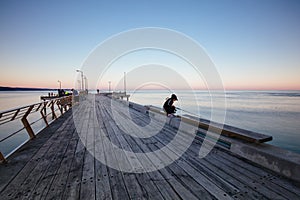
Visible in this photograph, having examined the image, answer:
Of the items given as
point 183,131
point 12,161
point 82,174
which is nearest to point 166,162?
point 82,174

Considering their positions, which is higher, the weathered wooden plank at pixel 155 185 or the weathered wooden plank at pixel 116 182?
the weathered wooden plank at pixel 155 185

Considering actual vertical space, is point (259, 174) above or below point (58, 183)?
above

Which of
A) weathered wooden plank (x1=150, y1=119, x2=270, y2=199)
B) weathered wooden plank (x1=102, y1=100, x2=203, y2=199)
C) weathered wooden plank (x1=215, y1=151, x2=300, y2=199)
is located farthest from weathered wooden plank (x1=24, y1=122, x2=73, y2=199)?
weathered wooden plank (x1=215, y1=151, x2=300, y2=199)

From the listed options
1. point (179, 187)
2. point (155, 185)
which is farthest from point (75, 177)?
point (179, 187)

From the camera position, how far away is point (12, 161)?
271 centimetres

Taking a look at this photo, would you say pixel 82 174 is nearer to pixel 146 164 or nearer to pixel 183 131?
pixel 146 164

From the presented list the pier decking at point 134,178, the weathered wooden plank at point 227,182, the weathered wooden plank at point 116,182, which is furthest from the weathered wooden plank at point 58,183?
the weathered wooden plank at point 227,182

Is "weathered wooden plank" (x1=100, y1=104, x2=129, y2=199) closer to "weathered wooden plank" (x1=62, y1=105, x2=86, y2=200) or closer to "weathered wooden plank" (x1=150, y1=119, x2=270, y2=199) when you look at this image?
"weathered wooden plank" (x1=62, y1=105, x2=86, y2=200)

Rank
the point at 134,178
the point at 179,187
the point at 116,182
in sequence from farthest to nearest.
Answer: the point at 134,178 → the point at 116,182 → the point at 179,187

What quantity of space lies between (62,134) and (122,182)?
Answer: 10.7ft

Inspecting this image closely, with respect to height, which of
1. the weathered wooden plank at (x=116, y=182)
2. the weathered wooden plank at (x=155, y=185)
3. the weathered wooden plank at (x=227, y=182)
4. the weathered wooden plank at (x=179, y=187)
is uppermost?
the weathered wooden plank at (x=227, y=182)

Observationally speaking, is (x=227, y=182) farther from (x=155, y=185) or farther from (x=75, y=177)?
(x=75, y=177)

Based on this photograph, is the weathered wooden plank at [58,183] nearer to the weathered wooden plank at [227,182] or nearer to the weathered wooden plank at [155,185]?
the weathered wooden plank at [155,185]

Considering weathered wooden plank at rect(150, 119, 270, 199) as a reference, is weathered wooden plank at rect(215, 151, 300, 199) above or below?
above
